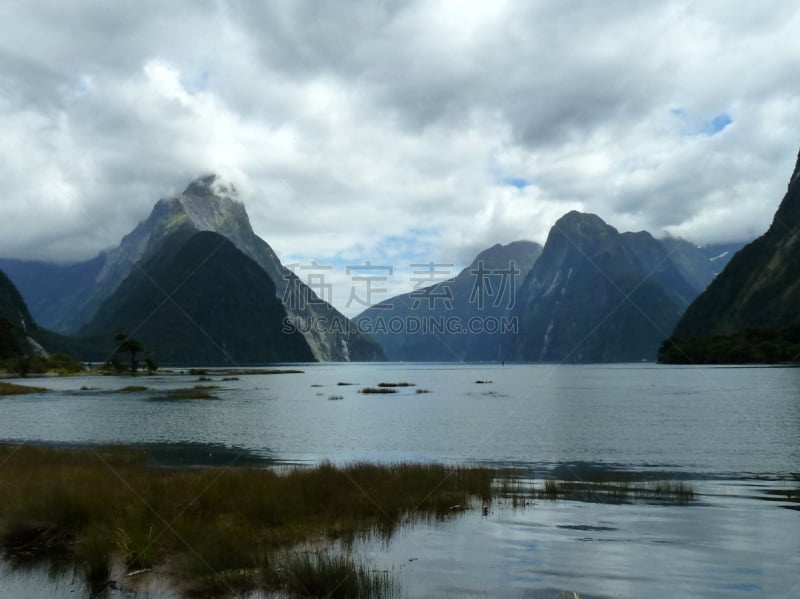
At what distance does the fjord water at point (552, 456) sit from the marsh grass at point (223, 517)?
73.7 inches

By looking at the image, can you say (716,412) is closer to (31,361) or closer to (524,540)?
(524,540)

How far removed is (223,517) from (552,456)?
26.5 m

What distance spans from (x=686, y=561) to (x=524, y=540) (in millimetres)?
4470

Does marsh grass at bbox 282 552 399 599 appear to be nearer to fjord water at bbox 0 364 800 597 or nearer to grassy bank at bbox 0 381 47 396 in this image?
fjord water at bbox 0 364 800 597

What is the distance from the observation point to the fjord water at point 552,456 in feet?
51.2

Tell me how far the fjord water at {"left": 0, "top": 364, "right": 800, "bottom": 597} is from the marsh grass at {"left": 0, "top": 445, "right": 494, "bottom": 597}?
6.14ft

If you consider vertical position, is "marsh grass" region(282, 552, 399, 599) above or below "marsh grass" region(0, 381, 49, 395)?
above

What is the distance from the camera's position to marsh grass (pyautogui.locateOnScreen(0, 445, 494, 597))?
1402 centimetres

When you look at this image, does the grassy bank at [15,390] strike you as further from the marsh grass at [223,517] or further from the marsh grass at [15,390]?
the marsh grass at [223,517]

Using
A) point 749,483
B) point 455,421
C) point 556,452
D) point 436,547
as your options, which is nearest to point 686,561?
point 436,547

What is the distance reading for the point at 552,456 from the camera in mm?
40125

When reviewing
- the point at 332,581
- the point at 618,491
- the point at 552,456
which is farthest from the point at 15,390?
the point at 332,581

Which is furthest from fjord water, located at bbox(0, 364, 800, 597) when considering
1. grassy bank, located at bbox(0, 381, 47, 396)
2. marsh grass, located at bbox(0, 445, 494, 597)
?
grassy bank, located at bbox(0, 381, 47, 396)

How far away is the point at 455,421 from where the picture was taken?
62.9 m
